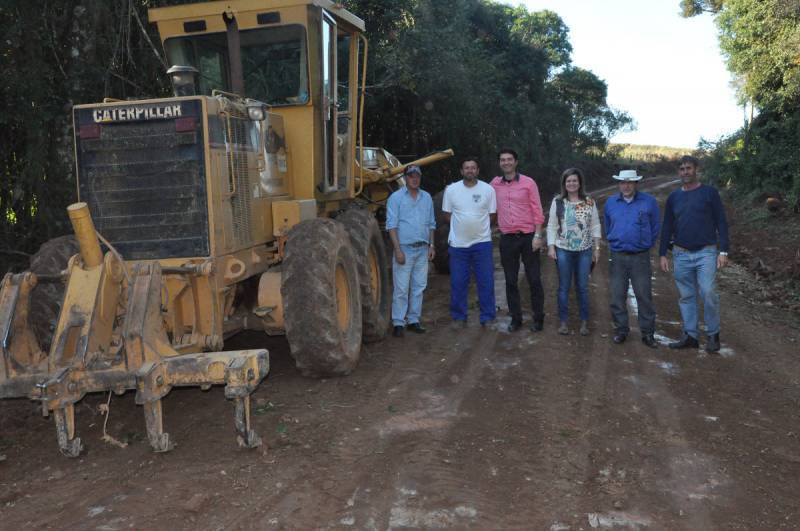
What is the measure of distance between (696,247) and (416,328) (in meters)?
2.90

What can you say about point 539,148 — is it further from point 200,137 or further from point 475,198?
point 200,137

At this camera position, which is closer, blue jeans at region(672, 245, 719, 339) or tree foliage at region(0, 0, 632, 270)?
blue jeans at region(672, 245, 719, 339)

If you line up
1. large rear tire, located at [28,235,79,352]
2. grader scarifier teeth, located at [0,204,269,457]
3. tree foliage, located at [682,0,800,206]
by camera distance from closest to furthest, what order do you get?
1. grader scarifier teeth, located at [0,204,269,457]
2. large rear tire, located at [28,235,79,352]
3. tree foliage, located at [682,0,800,206]

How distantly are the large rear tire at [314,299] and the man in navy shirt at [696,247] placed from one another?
3.34 meters

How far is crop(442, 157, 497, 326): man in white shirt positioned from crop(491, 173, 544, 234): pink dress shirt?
139 millimetres

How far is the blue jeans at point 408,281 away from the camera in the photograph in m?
7.18

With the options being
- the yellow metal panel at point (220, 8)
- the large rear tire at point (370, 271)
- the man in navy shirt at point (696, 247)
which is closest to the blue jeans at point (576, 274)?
the man in navy shirt at point (696, 247)

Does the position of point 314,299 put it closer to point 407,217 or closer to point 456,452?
point 456,452

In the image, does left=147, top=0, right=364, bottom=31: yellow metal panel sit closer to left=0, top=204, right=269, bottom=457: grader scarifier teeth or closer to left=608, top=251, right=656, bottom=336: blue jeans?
left=0, top=204, right=269, bottom=457: grader scarifier teeth

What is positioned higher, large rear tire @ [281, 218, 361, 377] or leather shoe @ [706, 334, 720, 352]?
large rear tire @ [281, 218, 361, 377]

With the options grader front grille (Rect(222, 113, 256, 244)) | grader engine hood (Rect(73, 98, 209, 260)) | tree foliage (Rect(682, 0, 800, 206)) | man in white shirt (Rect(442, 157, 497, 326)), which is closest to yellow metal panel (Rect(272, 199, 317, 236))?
grader front grille (Rect(222, 113, 256, 244))

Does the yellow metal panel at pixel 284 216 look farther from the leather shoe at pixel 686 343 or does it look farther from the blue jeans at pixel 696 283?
the leather shoe at pixel 686 343

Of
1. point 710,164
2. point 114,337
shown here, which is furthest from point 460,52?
point 710,164

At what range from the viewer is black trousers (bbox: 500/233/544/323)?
7.25 m
